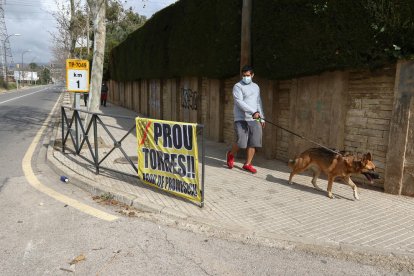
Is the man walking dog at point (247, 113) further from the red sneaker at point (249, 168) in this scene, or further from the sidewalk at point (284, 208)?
the sidewalk at point (284, 208)

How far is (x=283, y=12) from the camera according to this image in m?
6.09

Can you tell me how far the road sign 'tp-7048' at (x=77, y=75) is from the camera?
7.60 meters

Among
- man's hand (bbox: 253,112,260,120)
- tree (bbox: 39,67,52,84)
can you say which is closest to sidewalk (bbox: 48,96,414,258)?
man's hand (bbox: 253,112,260,120)

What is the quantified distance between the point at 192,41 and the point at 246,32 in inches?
113

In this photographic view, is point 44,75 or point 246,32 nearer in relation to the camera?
point 246,32

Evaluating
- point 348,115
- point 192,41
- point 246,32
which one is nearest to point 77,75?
point 192,41

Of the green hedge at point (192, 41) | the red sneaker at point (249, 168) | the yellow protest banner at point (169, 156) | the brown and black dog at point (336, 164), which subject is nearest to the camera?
the yellow protest banner at point (169, 156)

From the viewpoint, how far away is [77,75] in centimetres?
770

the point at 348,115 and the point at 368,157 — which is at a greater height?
the point at 348,115

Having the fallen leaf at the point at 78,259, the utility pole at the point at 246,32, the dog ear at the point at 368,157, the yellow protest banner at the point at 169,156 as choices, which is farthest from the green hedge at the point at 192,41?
the fallen leaf at the point at 78,259

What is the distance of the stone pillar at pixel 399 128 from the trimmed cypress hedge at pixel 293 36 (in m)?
0.26

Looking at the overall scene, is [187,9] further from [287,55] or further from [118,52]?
[118,52]

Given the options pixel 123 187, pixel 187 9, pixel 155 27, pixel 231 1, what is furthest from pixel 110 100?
pixel 123 187

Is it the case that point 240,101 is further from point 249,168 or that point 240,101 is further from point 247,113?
point 249,168
